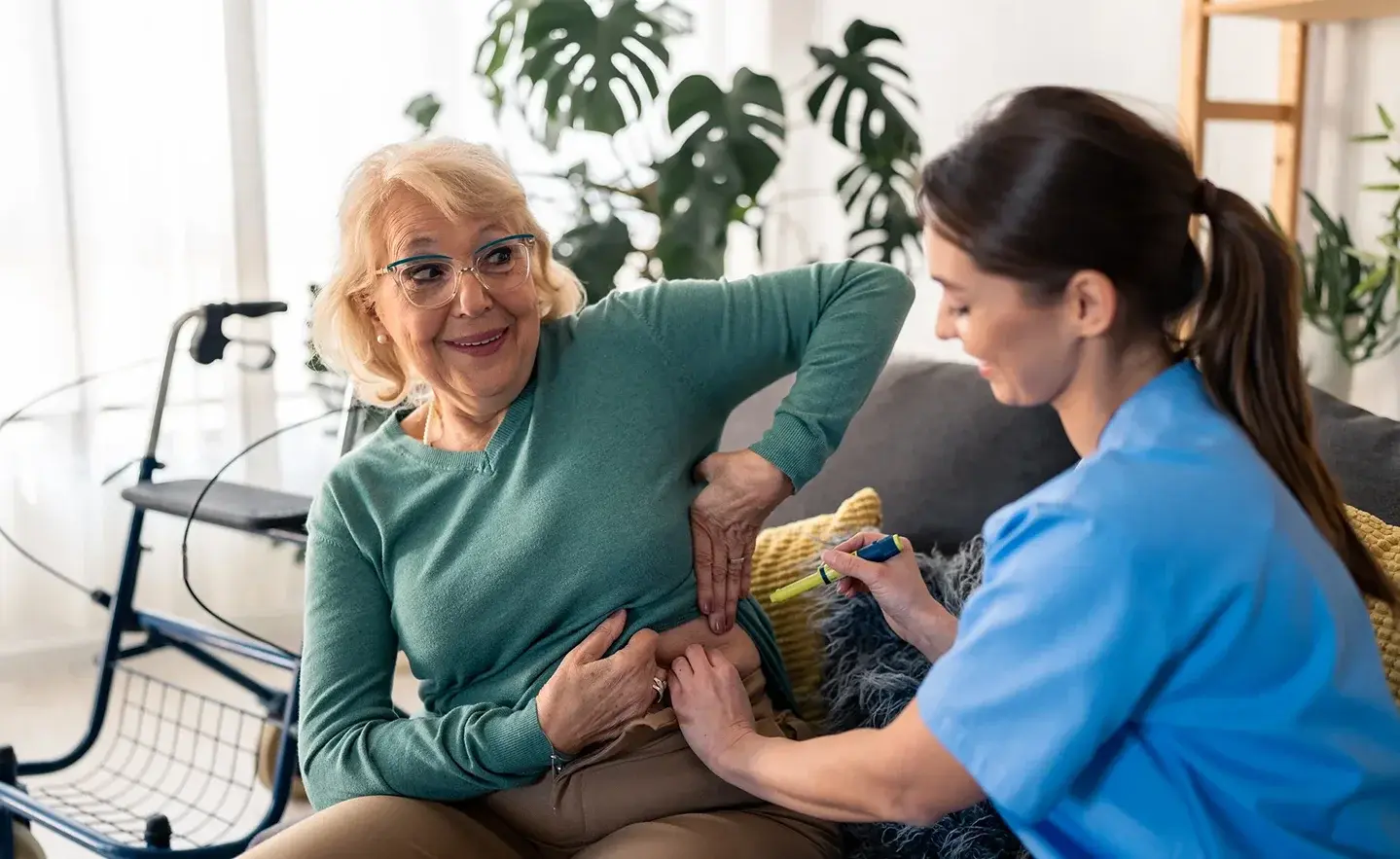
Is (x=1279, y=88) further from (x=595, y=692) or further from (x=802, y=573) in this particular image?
(x=595, y=692)

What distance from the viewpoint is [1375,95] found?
8.03ft

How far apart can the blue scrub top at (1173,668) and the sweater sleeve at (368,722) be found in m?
0.54

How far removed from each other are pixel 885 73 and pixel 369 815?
9.40ft

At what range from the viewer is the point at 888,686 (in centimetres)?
137

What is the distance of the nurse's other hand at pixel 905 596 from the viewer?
4.20 feet

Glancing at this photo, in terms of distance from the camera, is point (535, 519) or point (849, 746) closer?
point (849, 746)

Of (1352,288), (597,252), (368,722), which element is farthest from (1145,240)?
(597,252)

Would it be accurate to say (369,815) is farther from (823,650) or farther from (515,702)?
(823,650)

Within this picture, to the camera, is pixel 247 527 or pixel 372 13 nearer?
pixel 247 527

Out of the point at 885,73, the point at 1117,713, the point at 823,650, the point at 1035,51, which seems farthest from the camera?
the point at 885,73

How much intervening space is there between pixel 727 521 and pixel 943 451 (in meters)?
0.38

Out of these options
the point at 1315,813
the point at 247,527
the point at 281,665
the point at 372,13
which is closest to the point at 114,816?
the point at 281,665

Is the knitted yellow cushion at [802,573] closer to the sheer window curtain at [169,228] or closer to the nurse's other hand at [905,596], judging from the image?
the nurse's other hand at [905,596]

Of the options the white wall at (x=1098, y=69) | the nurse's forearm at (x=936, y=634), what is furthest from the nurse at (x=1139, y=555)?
the white wall at (x=1098, y=69)
